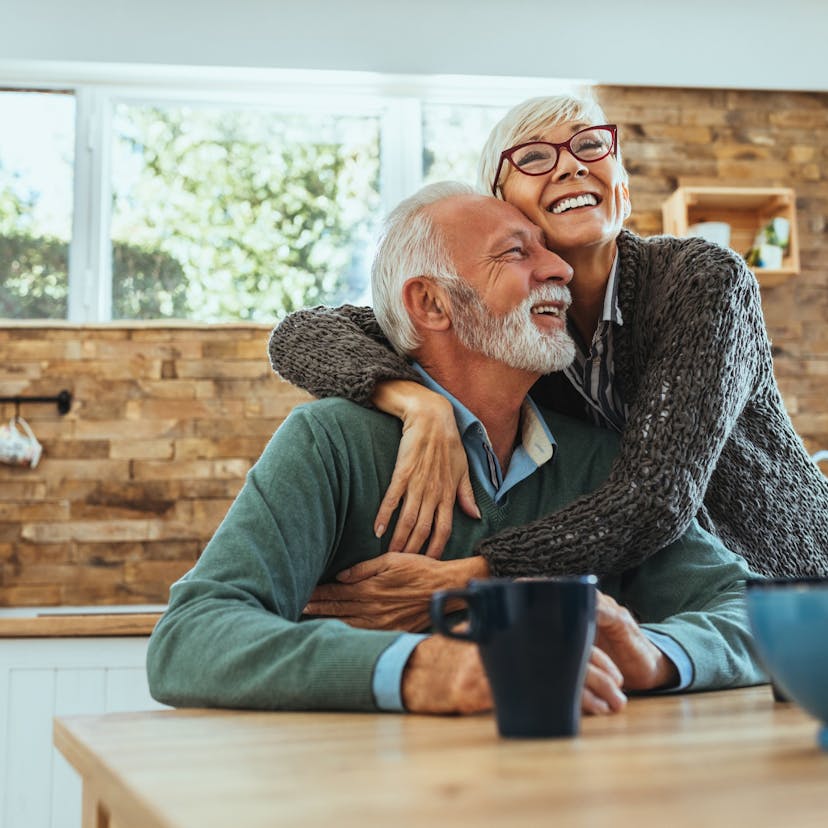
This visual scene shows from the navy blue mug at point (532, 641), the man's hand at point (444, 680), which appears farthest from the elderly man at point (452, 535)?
the navy blue mug at point (532, 641)

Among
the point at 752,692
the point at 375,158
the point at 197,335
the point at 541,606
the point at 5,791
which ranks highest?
the point at 375,158

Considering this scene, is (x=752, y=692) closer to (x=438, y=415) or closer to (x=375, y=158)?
(x=438, y=415)

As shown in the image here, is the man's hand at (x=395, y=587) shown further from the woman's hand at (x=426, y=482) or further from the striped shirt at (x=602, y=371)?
the striped shirt at (x=602, y=371)

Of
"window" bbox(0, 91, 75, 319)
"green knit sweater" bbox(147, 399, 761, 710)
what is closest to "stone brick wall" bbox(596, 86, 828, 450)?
"window" bbox(0, 91, 75, 319)

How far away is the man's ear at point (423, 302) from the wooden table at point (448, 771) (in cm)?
78

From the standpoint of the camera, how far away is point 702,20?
389 cm

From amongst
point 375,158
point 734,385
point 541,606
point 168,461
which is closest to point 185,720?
point 541,606

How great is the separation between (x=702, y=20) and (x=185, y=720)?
371 cm

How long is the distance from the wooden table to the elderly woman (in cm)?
43

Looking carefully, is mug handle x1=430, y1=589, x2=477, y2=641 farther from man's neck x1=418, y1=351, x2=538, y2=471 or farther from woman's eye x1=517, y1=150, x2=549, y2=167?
woman's eye x1=517, y1=150, x2=549, y2=167

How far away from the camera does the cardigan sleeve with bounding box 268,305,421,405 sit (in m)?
1.37

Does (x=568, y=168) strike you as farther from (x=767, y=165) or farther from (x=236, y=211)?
(x=767, y=165)

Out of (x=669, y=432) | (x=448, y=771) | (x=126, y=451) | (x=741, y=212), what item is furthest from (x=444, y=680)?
(x=741, y=212)

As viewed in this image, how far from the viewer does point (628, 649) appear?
36.7 inches
